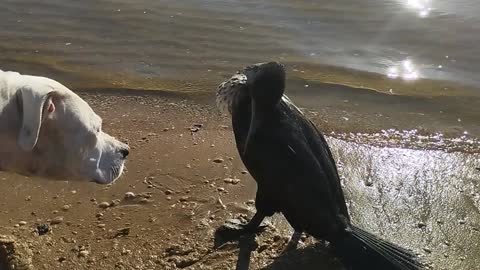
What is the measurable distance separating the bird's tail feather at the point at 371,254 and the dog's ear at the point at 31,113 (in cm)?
164

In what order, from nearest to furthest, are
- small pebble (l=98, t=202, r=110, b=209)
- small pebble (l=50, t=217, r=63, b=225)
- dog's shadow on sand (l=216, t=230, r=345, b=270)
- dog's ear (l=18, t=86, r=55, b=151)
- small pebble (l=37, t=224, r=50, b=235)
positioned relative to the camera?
dog's ear (l=18, t=86, r=55, b=151)
dog's shadow on sand (l=216, t=230, r=345, b=270)
small pebble (l=37, t=224, r=50, b=235)
small pebble (l=50, t=217, r=63, b=225)
small pebble (l=98, t=202, r=110, b=209)

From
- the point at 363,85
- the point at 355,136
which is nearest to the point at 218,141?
the point at 355,136

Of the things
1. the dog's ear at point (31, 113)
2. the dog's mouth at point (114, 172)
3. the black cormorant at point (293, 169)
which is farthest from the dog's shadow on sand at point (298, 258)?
the dog's ear at point (31, 113)

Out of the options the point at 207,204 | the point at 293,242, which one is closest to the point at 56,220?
the point at 207,204

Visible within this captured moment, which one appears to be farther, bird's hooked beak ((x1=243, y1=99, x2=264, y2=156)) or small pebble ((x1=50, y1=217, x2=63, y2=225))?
small pebble ((x1=50, y1=217, x2=63, y2=225))

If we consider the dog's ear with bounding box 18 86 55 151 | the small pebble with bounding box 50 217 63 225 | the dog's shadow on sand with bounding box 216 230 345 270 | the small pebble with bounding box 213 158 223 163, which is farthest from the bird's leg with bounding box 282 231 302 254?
the dog's ear with bounding box 18 86 55 151

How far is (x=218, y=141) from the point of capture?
508cm

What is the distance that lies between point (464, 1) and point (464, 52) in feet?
6.26

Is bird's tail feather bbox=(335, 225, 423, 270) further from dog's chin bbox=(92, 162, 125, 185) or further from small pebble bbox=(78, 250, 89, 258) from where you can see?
small pebble bbox=(78, 250, 89, 258)

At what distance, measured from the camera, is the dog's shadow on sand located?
12.1 feet

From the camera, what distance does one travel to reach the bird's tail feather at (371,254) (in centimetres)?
333

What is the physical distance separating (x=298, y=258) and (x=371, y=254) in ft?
1.72

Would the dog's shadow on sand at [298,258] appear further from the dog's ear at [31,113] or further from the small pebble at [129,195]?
the dog's ear at [31,113]

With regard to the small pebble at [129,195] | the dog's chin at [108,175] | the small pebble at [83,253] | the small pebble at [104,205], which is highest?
the dog's chin at [108,175]
